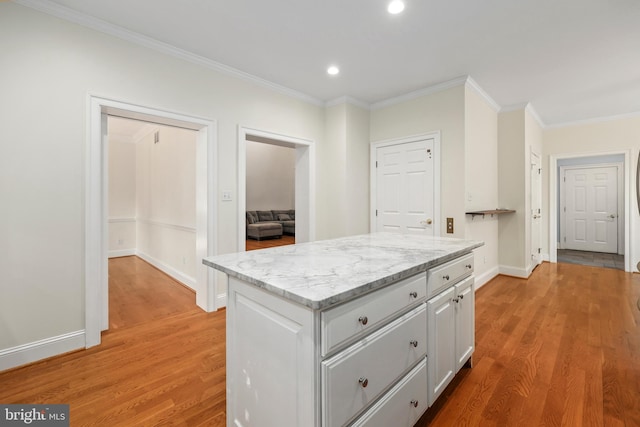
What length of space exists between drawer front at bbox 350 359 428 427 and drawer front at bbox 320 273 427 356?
34 centimetres

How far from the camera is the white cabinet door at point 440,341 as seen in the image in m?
1.52

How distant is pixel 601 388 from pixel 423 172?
2.65 meters

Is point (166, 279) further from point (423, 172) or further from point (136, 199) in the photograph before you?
point (423, 172)

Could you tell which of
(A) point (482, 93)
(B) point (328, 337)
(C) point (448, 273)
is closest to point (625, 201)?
(A) point (482, 93)

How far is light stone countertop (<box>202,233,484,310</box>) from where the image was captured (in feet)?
3.25

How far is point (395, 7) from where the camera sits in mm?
2182

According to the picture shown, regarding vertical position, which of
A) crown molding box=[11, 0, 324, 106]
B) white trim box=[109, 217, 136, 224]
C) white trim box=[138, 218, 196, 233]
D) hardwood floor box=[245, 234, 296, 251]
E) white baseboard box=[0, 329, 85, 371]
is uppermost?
crown molding box=[11, 0, 324, 106]

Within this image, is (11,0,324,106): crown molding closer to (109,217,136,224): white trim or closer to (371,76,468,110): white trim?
(371,76,468,110): white trim

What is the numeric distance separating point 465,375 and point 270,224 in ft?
23.8

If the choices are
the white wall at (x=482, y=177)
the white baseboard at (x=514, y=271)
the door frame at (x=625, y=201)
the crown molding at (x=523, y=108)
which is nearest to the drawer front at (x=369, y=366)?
the white wall at (x=482, y=177)

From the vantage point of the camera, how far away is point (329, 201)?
4227mm

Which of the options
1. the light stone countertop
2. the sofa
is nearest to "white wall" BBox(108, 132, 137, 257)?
the sofa

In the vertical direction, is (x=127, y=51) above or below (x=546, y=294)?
above

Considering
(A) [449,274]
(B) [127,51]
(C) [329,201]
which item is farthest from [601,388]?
(B) [127,51]
